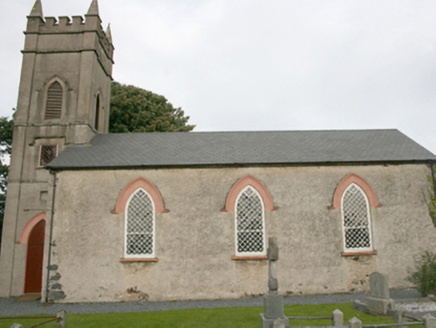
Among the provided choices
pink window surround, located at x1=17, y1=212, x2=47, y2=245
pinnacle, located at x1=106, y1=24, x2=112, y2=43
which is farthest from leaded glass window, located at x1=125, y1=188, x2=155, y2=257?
pinnacle, located at x1=106, y1=24, x2=112, y2=43

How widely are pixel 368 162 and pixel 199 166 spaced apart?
694cm

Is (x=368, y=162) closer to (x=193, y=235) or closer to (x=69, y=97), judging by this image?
(x=193, y=235)

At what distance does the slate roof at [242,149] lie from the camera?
13.3 m

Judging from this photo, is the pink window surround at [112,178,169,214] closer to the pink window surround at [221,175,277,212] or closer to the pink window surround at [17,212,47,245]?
the pink window surround at [221,175,277,212]

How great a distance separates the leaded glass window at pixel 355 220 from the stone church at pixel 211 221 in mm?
41

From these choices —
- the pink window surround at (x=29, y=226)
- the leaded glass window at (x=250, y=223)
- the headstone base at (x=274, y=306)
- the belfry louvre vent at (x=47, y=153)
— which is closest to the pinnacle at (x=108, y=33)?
the belfry louvre vent at (x=47, y=153)

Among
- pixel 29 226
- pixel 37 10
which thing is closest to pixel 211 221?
pixel 29 226

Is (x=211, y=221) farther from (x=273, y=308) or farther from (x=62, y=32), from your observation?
(x=62, y=32)

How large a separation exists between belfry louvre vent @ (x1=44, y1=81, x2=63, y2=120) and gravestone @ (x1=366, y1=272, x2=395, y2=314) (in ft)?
49.5

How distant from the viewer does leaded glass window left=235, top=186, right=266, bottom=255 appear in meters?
12.8

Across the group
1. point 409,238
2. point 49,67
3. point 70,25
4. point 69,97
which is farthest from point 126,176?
point 409,238

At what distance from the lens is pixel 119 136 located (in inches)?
659

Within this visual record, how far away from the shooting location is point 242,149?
14625mm

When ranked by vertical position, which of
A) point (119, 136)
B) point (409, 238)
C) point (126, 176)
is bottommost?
point (409, 238)
